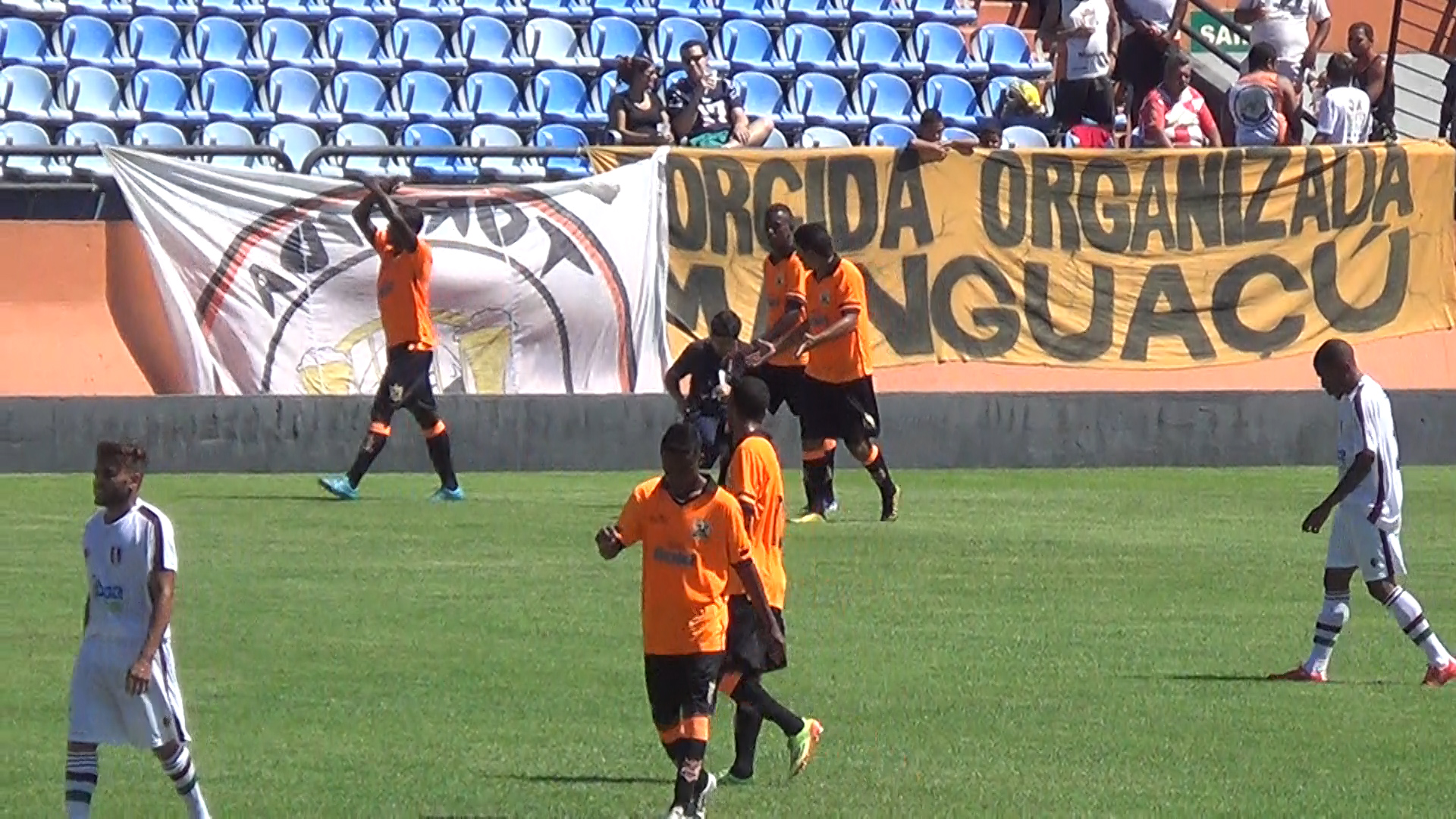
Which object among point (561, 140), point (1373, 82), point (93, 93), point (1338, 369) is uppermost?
point (1338, 369)

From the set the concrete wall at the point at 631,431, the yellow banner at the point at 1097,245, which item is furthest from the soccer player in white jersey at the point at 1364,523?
the yellow banner at the point at 1097,245

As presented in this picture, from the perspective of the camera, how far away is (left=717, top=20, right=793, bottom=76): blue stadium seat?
88.7ft

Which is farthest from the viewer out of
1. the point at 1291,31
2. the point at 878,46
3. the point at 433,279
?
the point at 878,46

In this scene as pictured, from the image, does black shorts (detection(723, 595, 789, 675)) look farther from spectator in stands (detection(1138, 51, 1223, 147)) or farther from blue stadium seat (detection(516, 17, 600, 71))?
blue stadium seat (detection(516, 17, 600, 71))

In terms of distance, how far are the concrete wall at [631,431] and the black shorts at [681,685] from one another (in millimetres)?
12643

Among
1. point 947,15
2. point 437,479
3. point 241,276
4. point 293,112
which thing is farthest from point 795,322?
point 947,15

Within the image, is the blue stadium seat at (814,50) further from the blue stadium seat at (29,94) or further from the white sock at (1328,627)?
the white sock at (1328,627)

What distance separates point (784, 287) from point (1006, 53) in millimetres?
10693

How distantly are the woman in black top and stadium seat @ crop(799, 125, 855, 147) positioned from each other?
82.1 inches

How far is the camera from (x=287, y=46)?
2562cm

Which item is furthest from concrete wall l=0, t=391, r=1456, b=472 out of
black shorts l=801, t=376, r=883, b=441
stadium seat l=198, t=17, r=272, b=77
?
stadium seat l=198, t=17, r=272, b=77

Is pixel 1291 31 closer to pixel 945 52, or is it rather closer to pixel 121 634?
pixel 945 52

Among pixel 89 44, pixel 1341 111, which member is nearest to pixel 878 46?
pixel 1341 111

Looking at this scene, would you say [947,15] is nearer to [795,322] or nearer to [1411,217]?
[1411,217]
